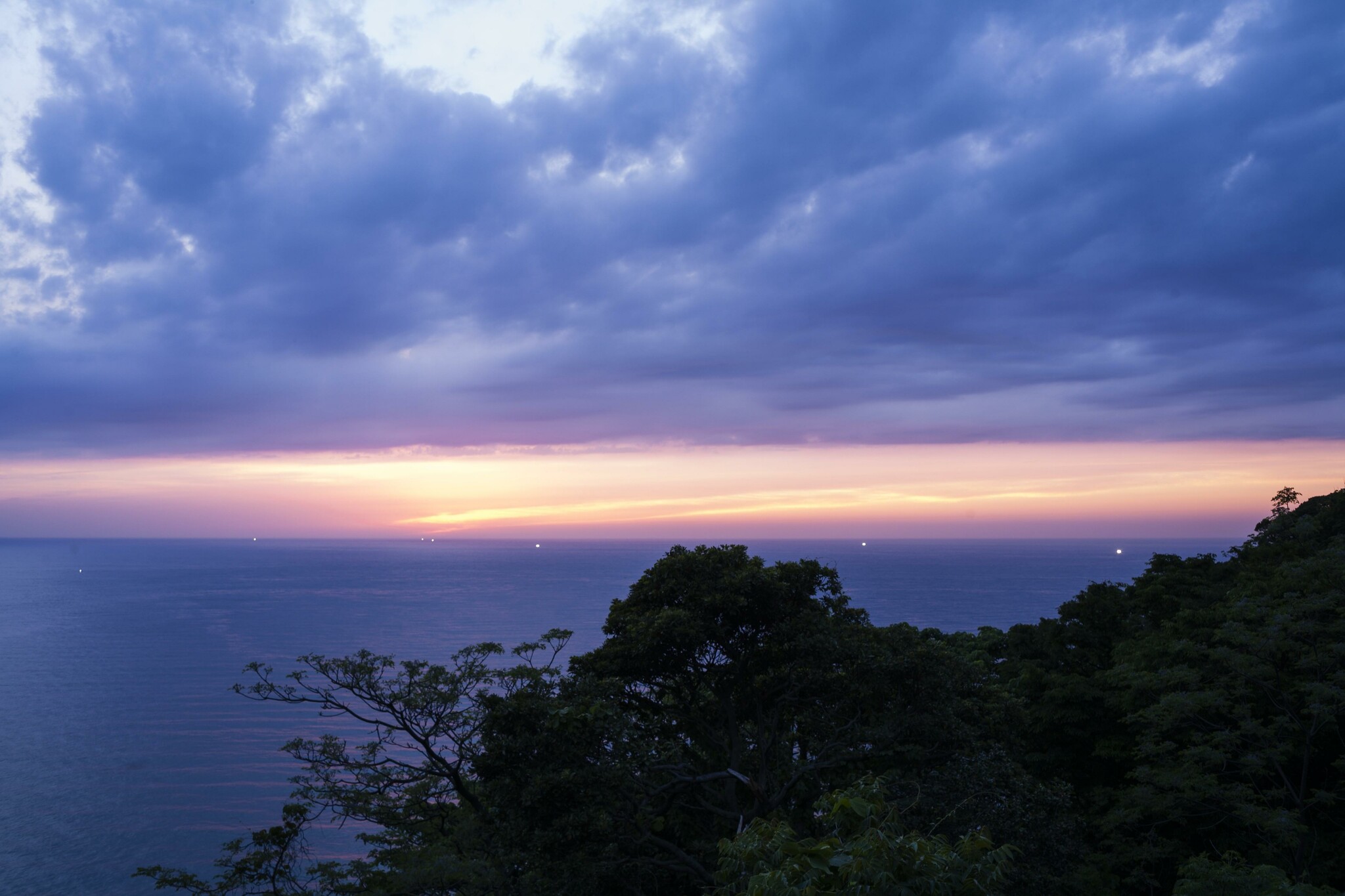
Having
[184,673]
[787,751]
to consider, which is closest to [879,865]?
[787,751]

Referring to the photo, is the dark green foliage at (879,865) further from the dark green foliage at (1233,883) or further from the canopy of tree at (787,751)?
the dark green foliage at (1233,883)

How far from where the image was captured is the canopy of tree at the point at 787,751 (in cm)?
1472

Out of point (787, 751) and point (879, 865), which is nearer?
point (879, 865)

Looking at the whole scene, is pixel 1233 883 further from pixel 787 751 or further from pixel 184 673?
pixel 184 673

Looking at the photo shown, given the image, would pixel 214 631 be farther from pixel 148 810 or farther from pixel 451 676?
pixel 451 676

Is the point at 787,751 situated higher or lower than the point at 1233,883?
higher

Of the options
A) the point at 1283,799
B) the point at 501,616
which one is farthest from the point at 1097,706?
the point at 501,616

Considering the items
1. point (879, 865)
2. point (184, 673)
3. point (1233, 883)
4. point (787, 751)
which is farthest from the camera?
point (184, 673)

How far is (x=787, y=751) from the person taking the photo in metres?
19.3

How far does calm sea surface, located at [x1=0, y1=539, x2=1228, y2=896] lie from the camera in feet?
138

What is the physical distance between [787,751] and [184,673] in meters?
82.0

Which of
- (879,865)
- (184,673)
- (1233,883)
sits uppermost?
(879,865)

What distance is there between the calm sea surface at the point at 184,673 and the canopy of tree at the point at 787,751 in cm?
2384

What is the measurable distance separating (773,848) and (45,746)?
6970 cm
